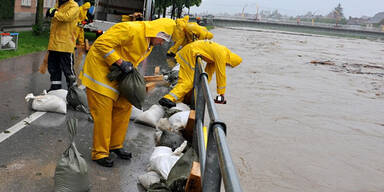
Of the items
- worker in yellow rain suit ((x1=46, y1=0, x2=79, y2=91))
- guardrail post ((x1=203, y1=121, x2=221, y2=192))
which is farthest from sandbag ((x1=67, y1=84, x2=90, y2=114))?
guardrail post ((x1=203, y1=121, x2=221, y2=192))

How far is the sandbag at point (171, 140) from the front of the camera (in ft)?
16.4

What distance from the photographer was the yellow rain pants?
4.28m

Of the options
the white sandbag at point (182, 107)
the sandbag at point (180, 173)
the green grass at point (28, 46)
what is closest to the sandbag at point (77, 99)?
the white sandbag at point (182, 107)

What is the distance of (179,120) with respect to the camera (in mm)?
5762

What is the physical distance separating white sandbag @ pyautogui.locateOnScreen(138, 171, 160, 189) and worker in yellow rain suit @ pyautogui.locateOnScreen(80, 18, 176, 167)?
1.66 ft

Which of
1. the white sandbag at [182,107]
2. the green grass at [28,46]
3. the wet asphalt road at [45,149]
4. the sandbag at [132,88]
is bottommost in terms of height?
the wet asphalt road at [45,149]

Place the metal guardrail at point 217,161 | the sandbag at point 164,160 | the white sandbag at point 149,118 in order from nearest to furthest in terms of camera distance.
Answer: the metal guardrail at point 217,161 → the sandbag at point 164,160 → the white sandbag at point 149,118

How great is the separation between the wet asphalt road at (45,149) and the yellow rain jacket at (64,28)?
922 millimetres

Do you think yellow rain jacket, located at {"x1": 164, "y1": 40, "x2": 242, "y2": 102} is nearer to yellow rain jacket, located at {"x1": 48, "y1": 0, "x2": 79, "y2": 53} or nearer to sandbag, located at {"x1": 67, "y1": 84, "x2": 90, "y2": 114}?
sandbag, located at {"x1": 67, "y1": 84, "x2": 90, "y2": 114}

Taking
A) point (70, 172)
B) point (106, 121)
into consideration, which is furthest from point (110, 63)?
point (70, 172)

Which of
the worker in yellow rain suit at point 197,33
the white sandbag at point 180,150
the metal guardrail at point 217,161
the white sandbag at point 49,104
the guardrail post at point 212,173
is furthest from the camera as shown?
the worker in yellow rain suit at point 197,33

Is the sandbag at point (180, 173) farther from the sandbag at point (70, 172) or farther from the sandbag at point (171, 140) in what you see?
the sandbag at point (171, 140)

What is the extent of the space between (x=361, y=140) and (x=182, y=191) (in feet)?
20.4

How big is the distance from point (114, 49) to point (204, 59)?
9.90 feet
